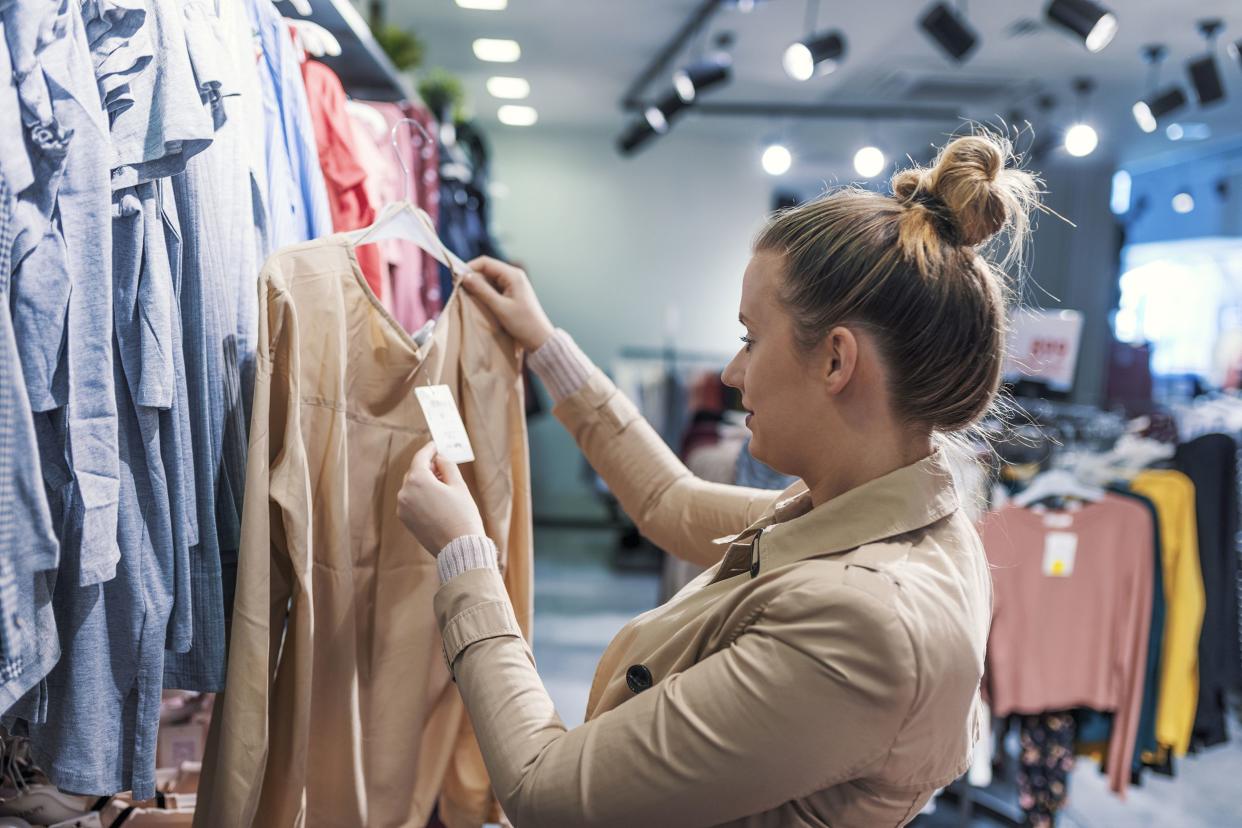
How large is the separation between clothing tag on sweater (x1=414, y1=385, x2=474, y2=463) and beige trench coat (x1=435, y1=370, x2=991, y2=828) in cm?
28

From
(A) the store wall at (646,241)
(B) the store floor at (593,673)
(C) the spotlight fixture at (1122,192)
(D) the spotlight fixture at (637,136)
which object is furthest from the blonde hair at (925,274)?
(C) the spotlight fixture at (1122,192)

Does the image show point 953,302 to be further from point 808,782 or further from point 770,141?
point 770,141

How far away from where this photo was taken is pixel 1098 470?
2.99 meters

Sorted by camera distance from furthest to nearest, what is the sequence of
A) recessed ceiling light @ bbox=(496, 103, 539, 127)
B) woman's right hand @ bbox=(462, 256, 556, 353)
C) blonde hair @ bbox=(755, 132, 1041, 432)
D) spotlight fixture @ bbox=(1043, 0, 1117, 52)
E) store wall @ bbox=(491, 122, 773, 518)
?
store wall @ bbox=(491, 122, 773, 518), recessed ceiling light @ bbox=(496, 103, 539, 127), spotlight fixture @ bbox=(1043, 0, 1117, 52), woman's right hand @ bbox=(462, 256, 556, 353), blonde hair @ bbox=(755, 132, 1041, 432)

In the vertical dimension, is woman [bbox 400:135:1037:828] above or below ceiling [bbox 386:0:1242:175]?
below

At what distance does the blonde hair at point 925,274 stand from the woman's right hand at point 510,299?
574mm

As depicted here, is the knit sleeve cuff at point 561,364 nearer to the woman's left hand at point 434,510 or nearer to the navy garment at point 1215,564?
the woman's left hand at point 434,510

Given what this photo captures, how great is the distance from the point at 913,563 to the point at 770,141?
7527 millimetres

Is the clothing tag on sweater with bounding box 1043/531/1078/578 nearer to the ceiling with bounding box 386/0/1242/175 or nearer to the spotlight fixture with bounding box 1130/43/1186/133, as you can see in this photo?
the ceiling with bounding box 386/0/1242/175

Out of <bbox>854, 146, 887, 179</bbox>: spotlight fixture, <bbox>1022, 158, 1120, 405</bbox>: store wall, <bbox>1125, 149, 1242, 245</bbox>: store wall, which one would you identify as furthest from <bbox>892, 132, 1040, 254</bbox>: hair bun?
<bbox>1125, 149, 1242, 245</bbox>: store wall

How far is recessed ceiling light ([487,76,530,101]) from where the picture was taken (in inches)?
262

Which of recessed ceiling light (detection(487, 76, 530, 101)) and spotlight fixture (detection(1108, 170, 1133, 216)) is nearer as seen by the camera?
recessed ceiling light (detection(487, 76, 530, 101))

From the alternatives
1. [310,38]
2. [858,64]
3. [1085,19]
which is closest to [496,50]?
[858,64]

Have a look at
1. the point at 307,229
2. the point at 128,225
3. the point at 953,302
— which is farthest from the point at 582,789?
the point at 307,229
